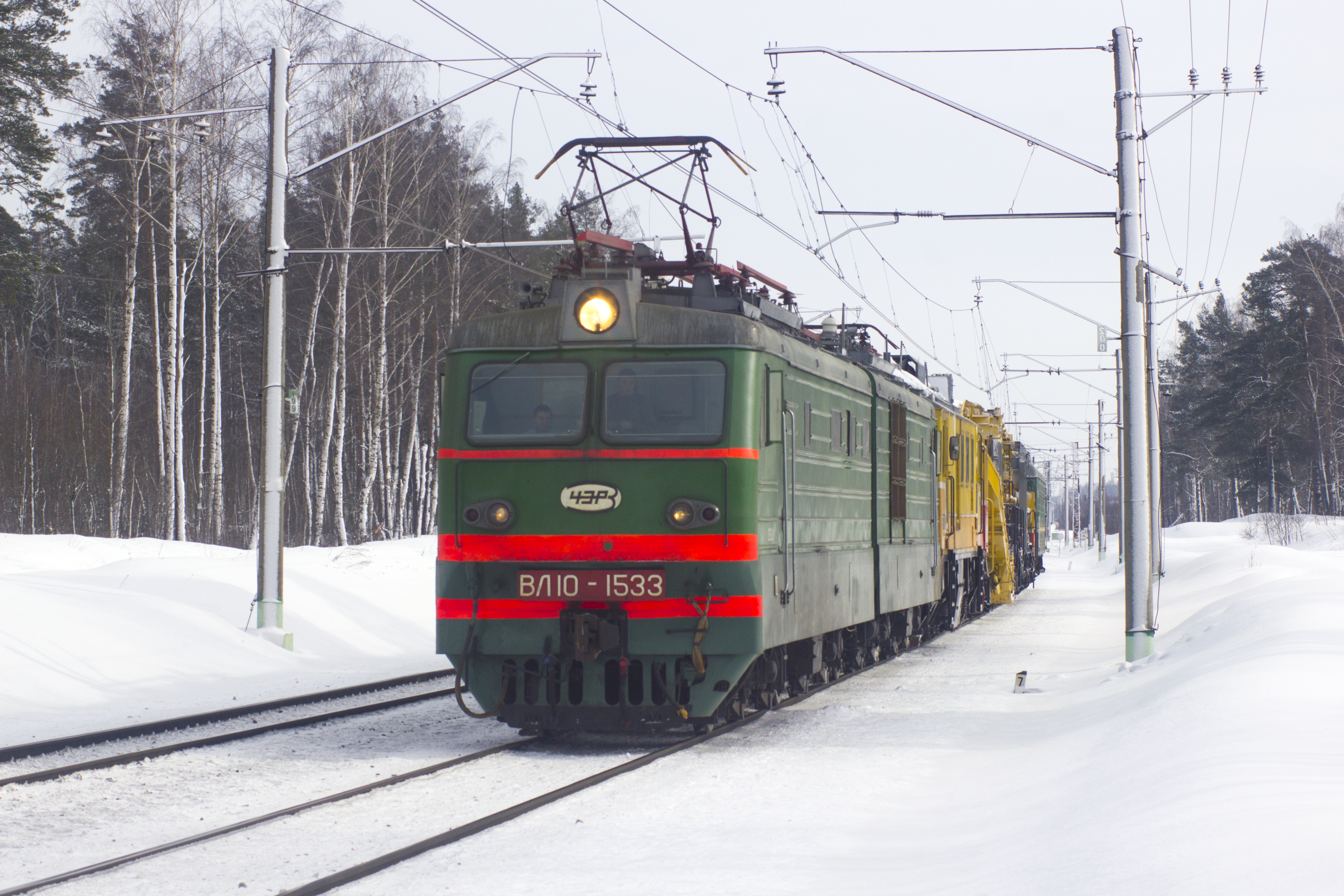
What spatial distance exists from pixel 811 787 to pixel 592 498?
2.52 meters

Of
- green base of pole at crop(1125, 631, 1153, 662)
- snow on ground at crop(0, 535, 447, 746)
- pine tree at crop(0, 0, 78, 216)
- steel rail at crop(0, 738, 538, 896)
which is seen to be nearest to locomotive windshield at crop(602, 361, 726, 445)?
steel rail at crop(0, 738, 538, 896)

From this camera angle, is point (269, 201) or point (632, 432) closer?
A: point (632, 432)

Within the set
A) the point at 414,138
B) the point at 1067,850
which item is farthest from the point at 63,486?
the point at 1067,850

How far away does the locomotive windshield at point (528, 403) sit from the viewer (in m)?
9.62

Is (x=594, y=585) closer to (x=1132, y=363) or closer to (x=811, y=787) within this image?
(x=811, y=787)

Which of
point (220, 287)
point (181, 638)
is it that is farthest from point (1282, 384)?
point (181, 638)

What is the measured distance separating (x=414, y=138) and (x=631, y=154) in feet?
78.5

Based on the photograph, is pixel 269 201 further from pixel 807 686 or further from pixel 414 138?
pixel 414 138

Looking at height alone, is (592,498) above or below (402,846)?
above

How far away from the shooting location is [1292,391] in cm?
6525

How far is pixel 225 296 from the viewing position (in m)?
43.9

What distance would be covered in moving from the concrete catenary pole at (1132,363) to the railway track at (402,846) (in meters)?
5.64

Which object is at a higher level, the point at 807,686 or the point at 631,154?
the point at 631,154

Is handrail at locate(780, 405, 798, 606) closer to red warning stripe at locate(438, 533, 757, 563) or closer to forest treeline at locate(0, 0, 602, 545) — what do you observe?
red warning stripe at locate(438, 533, 757, 563)
